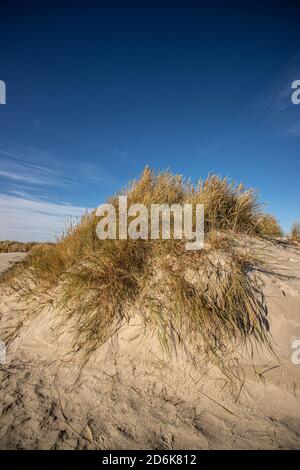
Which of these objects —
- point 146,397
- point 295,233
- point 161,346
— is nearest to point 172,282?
point 161,346

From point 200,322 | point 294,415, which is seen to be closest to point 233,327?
point 200,322

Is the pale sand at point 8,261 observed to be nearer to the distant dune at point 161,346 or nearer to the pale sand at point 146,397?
the distant dune at point 161,346

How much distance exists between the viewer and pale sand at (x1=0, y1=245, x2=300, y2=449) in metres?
1.71

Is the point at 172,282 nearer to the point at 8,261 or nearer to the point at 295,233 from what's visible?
the point at 295,233

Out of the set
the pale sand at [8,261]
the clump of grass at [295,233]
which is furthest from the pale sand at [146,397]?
the pale sand at [8,261]

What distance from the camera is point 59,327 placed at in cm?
280

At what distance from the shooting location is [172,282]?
2.57 meters

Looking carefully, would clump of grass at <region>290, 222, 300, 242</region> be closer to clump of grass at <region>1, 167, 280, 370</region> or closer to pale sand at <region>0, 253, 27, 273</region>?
clump of grass at <region>1, 167, 280, 370</region>

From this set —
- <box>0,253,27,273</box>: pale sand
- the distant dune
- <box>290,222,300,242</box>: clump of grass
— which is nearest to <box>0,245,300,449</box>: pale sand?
the distant dune

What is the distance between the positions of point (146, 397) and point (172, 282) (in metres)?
1.07

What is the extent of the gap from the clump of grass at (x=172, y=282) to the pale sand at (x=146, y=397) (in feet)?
0.63

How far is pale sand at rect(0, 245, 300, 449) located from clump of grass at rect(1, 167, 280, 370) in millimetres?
192

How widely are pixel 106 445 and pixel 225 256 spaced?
2.00 metres

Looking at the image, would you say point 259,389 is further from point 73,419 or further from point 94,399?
point 73,419
